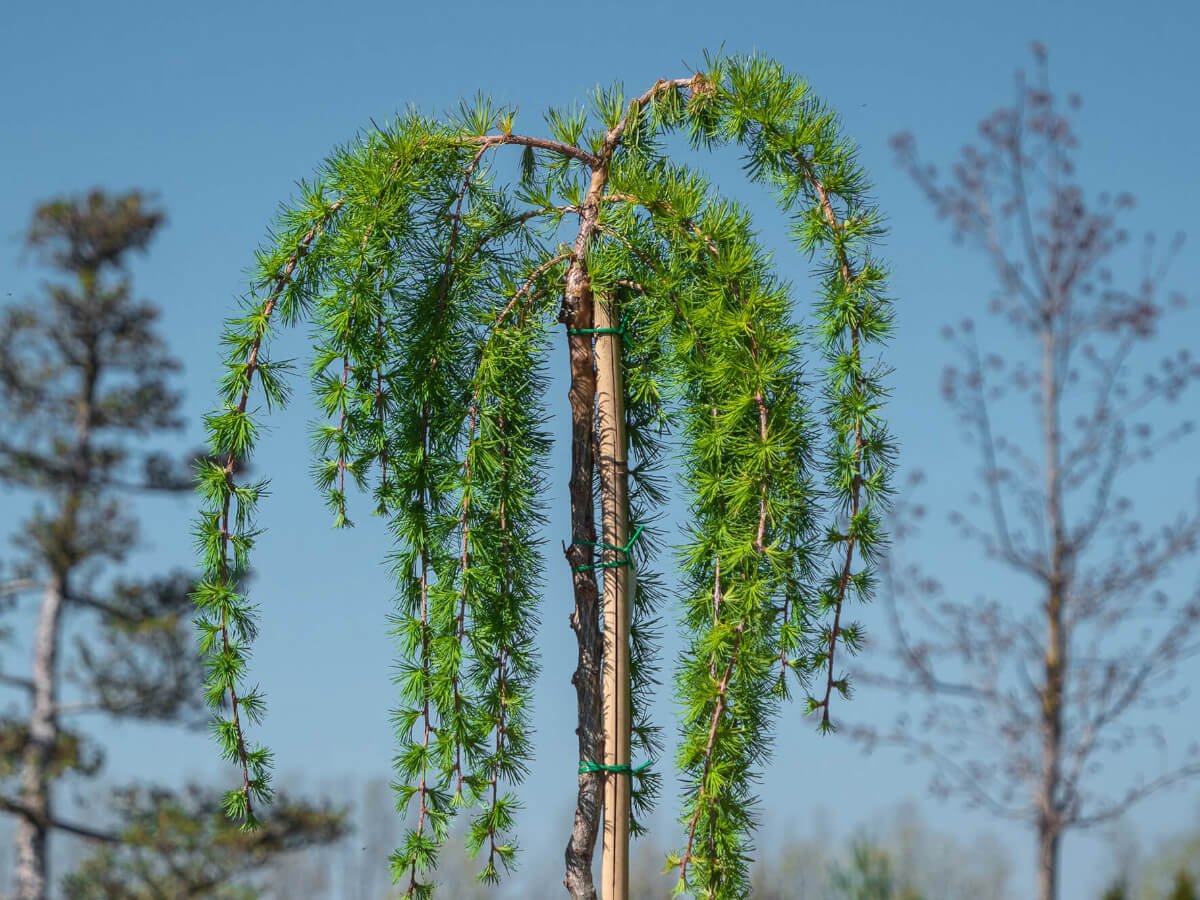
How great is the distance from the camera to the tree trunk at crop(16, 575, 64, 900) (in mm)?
3523

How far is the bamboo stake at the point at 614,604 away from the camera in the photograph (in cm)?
157

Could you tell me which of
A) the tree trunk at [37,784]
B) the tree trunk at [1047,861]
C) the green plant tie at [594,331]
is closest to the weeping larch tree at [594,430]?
the green plant tie at [594,331]

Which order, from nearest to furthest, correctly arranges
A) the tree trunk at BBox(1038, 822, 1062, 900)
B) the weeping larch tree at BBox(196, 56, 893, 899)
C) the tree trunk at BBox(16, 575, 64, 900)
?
the weeping larch tree at BBox(196, 56, 893, 899)
the tree trunk at BBox(1038, 822, 1062, 900)
the tree trunk at BBox(16, 575, 64, 900)

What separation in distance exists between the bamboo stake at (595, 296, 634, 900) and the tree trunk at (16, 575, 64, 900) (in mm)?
2534

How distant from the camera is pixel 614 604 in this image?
1.61m

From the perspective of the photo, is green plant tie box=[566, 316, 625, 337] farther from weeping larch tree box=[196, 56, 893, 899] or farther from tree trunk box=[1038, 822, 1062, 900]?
tree trunk box=[1038, 822, 1062, 900]

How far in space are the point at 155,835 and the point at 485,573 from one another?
2215 mm

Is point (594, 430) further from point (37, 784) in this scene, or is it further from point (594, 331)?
point (37, 784)

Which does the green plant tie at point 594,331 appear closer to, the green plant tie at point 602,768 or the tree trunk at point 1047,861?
the green plant tie at point 602,768

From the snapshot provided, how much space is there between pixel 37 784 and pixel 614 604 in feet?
8.57

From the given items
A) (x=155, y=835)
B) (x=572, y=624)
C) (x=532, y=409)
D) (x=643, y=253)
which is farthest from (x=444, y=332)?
(x=155, y=835)

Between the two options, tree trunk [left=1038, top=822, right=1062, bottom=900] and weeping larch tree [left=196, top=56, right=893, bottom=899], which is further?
tree trunk [left=1038, top=822, right=1062, bottom=900]

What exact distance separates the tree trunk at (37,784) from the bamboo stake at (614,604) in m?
2.53

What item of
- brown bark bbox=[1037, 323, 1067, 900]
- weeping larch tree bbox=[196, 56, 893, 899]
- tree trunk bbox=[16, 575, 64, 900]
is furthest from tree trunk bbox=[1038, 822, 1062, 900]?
tree trunk bbox=[16, 575, 64, 900]
